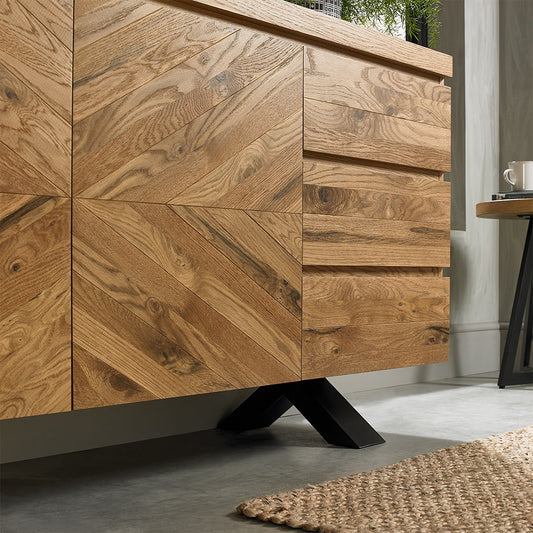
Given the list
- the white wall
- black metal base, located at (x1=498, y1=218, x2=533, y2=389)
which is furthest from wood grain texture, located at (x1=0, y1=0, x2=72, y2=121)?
black metal base, located at (x1=498, y1=218, x2=533, y2=389)

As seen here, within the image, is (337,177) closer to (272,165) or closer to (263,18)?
(272,165)

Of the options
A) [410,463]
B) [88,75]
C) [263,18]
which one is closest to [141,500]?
[410,463]

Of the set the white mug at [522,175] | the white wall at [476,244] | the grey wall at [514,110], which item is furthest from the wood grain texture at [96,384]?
the grey wall at [514,110]

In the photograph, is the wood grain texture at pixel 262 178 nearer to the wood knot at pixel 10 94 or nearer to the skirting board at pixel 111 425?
the wood knot at pixel 10 94

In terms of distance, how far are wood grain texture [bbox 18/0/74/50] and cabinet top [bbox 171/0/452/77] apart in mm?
196

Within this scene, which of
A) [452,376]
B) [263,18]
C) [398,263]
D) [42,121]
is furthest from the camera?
[452,376]

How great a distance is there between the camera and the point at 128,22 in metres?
1.12

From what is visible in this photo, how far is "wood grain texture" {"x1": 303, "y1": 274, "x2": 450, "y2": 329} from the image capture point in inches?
55.1

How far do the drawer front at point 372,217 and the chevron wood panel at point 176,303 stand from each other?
107 millimetres

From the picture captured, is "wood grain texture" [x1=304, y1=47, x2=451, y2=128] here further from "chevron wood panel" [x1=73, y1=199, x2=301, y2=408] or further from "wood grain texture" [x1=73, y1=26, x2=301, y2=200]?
"chevron wood panel" [x1=73, y1=199, x2=301, y2=408]

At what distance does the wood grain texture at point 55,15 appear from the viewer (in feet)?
3.34

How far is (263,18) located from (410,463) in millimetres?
847

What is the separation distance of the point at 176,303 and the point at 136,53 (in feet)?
1.26

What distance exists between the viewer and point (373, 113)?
4.96 ft
